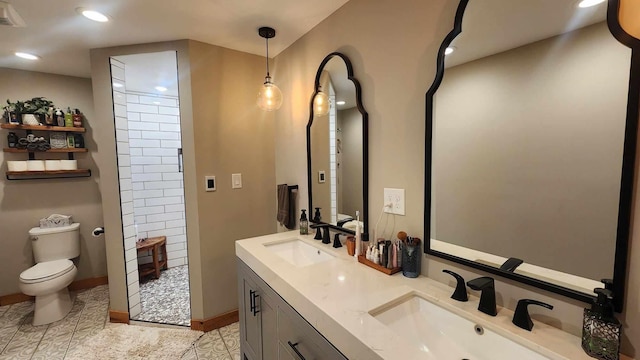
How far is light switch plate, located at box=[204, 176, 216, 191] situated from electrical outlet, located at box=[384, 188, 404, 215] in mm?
1454

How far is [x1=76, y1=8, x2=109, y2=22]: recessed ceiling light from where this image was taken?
1.60m

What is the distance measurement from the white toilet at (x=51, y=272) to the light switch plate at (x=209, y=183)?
1603 mm

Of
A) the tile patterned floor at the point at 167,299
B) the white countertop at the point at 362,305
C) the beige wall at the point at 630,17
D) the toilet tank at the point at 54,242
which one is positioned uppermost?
the beige wall at the point at 630,17

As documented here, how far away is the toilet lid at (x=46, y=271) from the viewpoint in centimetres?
227

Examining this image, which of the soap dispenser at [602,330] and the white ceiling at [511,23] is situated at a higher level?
the white ceiling at [511,23]

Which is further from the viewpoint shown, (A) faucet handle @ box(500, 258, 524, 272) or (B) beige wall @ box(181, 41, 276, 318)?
(B) beige wall @ box(181, 41, 276, 318)

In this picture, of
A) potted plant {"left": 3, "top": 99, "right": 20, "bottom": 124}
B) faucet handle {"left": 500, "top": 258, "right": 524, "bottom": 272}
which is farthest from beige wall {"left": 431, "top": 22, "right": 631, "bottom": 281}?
potted plant {"left": 3, "top": 99, "right": 20, "bottom": 124}

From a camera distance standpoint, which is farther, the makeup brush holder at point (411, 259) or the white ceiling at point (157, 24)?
the white ceiling at point (157, 24)

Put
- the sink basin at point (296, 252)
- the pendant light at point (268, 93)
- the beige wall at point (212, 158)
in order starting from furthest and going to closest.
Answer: the beige wall at point (212, 158), the pendant light at point (268, 93), the sink basin at point (296, 252)

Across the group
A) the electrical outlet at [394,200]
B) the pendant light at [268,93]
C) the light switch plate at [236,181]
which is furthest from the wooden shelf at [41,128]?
the electrical outlet at [394,200]

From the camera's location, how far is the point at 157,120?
10.8ft

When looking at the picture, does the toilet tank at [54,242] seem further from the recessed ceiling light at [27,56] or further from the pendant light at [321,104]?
the pendant light at [321,104]

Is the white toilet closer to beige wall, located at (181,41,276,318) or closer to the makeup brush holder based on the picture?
beige wall, located at (181,41,276,318)

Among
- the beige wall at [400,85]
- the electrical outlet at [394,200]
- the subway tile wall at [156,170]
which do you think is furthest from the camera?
the subway tile wall at [156,170]
